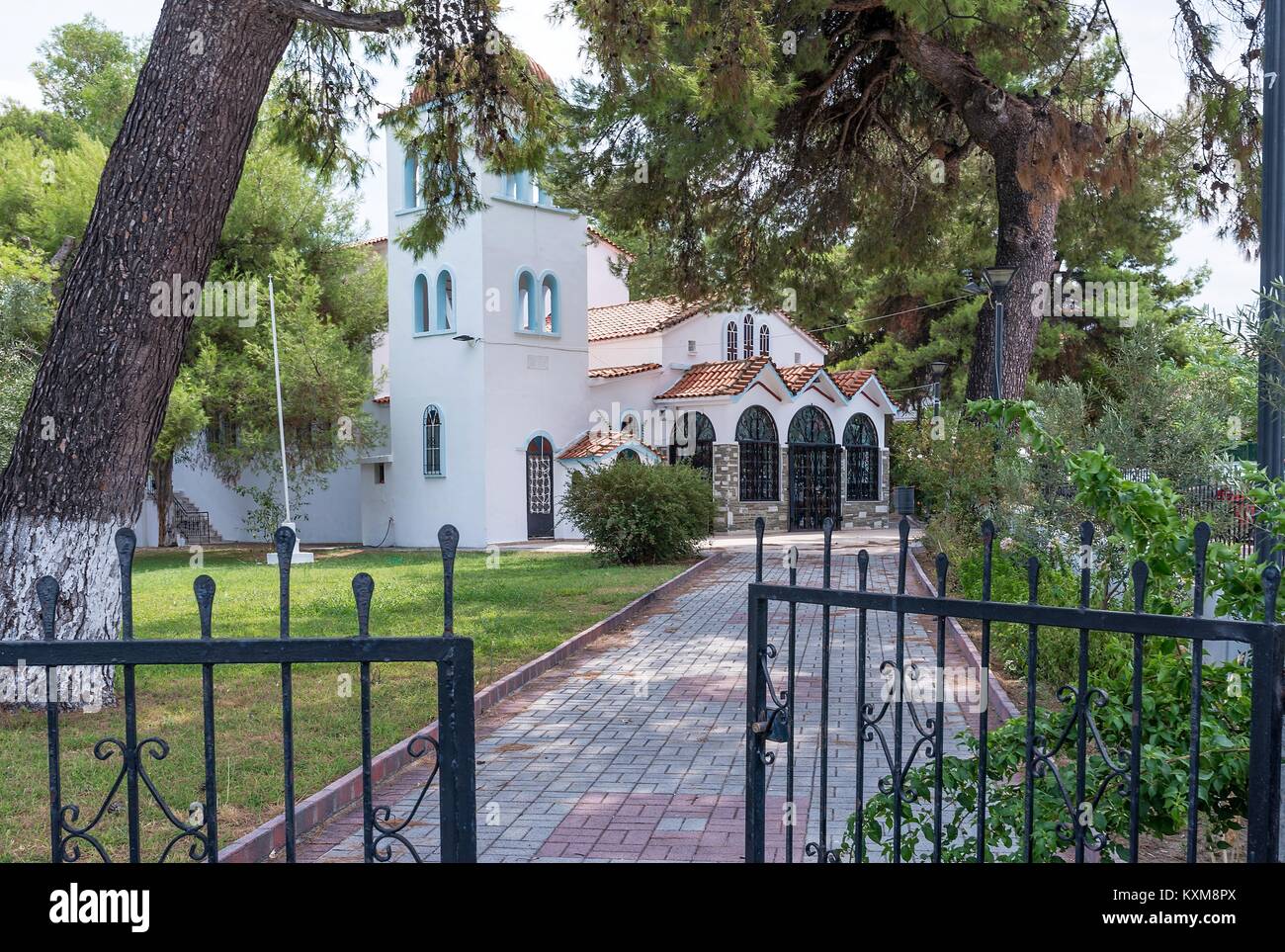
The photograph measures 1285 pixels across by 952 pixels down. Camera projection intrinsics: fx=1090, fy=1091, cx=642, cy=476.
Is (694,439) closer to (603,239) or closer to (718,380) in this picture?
(718,380)

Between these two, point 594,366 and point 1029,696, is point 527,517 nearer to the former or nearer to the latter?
point 594,366

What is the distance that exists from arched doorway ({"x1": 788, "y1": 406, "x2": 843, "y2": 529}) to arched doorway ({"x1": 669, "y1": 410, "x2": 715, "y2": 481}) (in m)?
3.00

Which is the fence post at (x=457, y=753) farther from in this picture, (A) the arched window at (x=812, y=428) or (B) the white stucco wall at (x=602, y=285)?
(B) the white stucco wall at (x=602, y=285)

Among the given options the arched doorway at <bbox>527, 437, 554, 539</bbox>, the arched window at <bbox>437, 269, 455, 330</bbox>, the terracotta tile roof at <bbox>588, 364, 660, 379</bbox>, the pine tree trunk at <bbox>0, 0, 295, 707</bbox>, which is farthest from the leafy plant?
the terracotta tile roof at <bbox>588, 364, 660, 379</bbox>

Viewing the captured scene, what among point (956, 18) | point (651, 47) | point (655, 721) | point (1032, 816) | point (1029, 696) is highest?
point (956, 18)

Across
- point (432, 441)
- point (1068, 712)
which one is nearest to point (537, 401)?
point (432, 441)

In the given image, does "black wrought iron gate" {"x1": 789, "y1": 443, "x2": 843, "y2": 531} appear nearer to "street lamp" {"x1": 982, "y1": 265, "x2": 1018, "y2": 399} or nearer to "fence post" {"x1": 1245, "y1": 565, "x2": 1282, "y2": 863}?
"street lamp" {"x1": 982, "y1": 265, "x2": 1018, "y2": 399}

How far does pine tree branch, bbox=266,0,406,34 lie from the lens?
7.82 metres

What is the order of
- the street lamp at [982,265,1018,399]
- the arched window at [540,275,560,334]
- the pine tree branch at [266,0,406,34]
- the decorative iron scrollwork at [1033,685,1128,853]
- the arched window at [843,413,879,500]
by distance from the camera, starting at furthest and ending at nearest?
the arched window at [843,413,879,500] < the arched window at [540,275,560,334] < the street lamp at [982,265,1018,399] < the pine tree branch at [266,0,406,34] < the decorative iron scrollwork at [1033,685,1128,853]

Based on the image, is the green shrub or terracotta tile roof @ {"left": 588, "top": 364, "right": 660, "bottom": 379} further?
terracotta tile roof @ {"left": 588, "top": 364, "right": 660, "bottom": 379}

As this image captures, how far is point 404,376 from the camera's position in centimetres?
2806

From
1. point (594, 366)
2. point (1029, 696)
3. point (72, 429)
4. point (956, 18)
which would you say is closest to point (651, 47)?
point (956, 18)

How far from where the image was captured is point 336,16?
8008 millimetres

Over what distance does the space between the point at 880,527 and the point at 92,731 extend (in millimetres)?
29203
